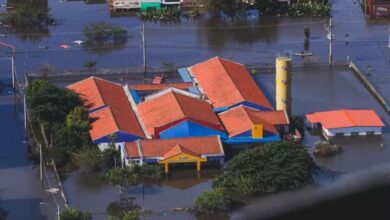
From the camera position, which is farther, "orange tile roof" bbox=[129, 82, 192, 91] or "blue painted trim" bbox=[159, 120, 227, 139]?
"orange tile roof" bbox=[129, 82, 192, 91]

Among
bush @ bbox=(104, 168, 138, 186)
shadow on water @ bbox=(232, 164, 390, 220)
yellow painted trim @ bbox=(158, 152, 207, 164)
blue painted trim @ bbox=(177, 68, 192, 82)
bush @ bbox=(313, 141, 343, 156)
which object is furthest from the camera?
blue painted trim @ bbox=(177, 68, 192, 82)

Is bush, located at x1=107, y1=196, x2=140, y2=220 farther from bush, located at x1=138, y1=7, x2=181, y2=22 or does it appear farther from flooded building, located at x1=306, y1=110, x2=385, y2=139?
bush, located at x1=138, y1=7, x2=181, y2=22

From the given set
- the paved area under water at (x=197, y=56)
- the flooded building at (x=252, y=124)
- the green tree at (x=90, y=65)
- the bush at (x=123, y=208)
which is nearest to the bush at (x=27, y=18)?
the paved area under water at (x=197, y=56)

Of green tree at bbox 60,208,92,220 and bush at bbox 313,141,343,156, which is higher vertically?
bush at bbox 313,141,343,156

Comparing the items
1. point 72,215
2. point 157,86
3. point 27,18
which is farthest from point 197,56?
point 72,215

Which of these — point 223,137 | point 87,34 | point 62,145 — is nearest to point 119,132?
point 62,145

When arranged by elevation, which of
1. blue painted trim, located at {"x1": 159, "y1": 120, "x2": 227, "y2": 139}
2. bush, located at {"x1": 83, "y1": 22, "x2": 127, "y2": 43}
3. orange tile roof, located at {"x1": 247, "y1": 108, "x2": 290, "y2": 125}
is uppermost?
bush, located at {"x1": 83, "y1": 22, "x2": 127, "y2": 43}

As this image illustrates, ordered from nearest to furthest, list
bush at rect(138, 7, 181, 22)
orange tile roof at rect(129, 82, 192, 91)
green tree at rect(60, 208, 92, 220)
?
green tree at rect(60, 208, 92, 220) < orange tile roof at rect(129, 82, 192, 91) < bush at rect(138, 7, 181, 22)

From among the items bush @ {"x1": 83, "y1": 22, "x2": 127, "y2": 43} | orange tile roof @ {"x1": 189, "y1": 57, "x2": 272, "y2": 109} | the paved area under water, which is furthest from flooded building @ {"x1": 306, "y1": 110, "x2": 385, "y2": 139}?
bush @ {"x1": 83, "y1": 22, "x2": 127, "y2": 43}

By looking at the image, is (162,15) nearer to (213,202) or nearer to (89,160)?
(89,160)
